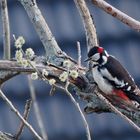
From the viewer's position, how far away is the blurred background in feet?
21.5

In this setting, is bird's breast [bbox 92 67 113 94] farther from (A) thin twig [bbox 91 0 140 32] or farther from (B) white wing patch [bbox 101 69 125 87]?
(A) thin twig [bbox 91 0 140 32]

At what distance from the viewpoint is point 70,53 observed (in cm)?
650

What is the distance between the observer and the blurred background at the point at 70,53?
21.5 ft

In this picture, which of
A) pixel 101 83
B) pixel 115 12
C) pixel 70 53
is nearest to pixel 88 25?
pixel 115 12

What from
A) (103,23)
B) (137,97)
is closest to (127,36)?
(103,23)

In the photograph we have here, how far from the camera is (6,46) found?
321 centimetres

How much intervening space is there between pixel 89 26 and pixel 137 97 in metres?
0.80

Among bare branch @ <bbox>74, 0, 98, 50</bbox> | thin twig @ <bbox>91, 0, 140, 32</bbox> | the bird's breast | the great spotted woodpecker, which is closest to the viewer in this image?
thin twig @ <bbox>91, 0, 140, 32</bbox>

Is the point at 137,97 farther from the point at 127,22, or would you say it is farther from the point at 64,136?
the point at 64,136

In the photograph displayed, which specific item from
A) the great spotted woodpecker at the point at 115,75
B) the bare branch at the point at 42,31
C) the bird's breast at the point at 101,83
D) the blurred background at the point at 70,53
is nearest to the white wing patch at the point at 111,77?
the great spotted woodpecker at the point at 115,75

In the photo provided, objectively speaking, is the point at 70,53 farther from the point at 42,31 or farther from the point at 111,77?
the point at 42,31

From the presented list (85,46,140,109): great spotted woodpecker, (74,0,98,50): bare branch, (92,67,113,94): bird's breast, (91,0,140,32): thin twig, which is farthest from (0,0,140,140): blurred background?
(91,0,140,32): thin twig

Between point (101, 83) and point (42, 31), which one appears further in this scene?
point (101, 83)

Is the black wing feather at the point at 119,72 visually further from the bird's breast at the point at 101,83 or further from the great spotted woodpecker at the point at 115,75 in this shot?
the bird's breast at the point at 101,83
